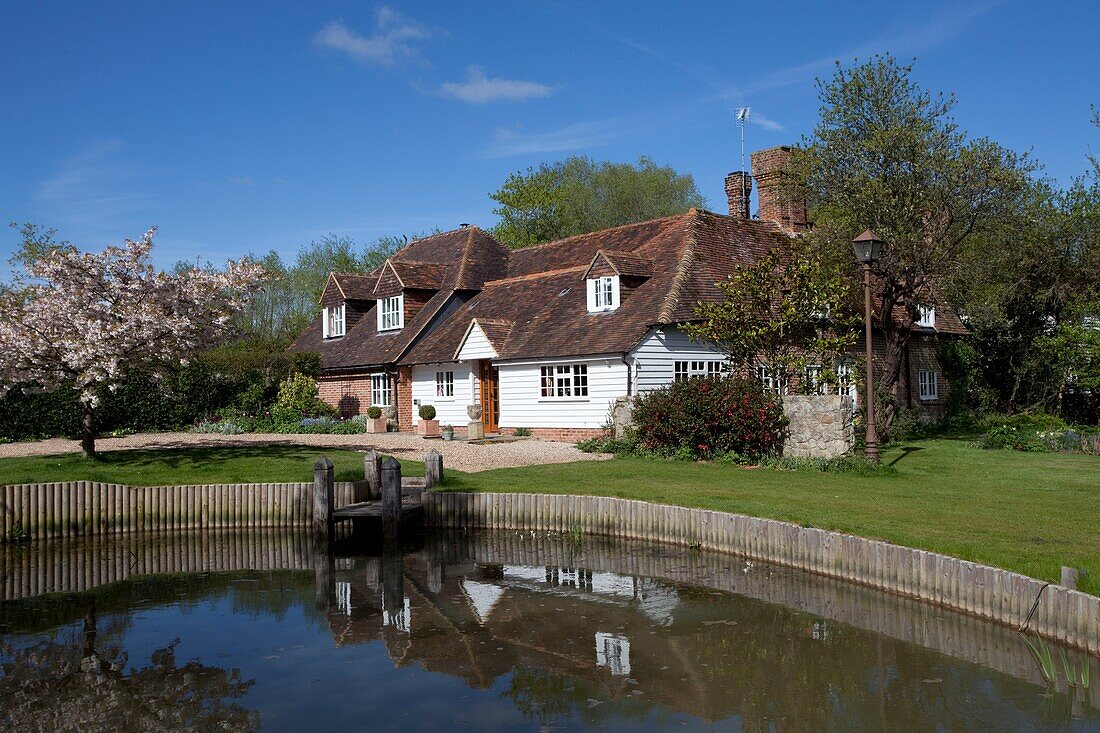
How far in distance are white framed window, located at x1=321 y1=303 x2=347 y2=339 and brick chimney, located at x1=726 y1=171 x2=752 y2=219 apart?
55.2 ft

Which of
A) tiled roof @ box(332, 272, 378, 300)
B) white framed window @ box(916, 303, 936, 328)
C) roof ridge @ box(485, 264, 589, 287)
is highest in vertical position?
tiled roof @ box(332, 272, 378, 300)

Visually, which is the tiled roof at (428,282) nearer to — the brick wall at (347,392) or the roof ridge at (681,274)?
the brick wall at (347,392)

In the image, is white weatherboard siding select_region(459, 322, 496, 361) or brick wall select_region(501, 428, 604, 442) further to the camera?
white weatherboard siding select_region(459, 322, 496, 361)

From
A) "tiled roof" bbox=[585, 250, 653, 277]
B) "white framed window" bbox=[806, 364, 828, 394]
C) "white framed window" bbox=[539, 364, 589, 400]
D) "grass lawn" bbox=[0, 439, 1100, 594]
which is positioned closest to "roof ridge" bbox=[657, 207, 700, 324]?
"tiled roof" bbox=[585, 250, 653, 277]

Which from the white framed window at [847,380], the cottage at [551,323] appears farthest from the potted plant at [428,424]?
the white framed window at [847,380]

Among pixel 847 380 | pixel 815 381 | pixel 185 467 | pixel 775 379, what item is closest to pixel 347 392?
pixel 185 467

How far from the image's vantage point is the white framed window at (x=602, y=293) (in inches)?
1113

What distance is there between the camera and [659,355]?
85.4 feet

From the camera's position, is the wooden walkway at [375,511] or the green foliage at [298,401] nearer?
the wooden walkway at [375,511]

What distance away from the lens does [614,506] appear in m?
15.2

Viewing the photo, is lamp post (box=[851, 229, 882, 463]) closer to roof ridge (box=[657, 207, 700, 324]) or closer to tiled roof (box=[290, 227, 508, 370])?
roof ridge (box=[657, 207, 700, 324])

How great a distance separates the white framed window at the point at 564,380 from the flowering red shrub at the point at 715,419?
209 inches

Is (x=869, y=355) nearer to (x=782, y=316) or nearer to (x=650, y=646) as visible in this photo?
(x=782, y=316)

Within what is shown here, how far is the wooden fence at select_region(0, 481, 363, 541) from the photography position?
15938 millimetres
